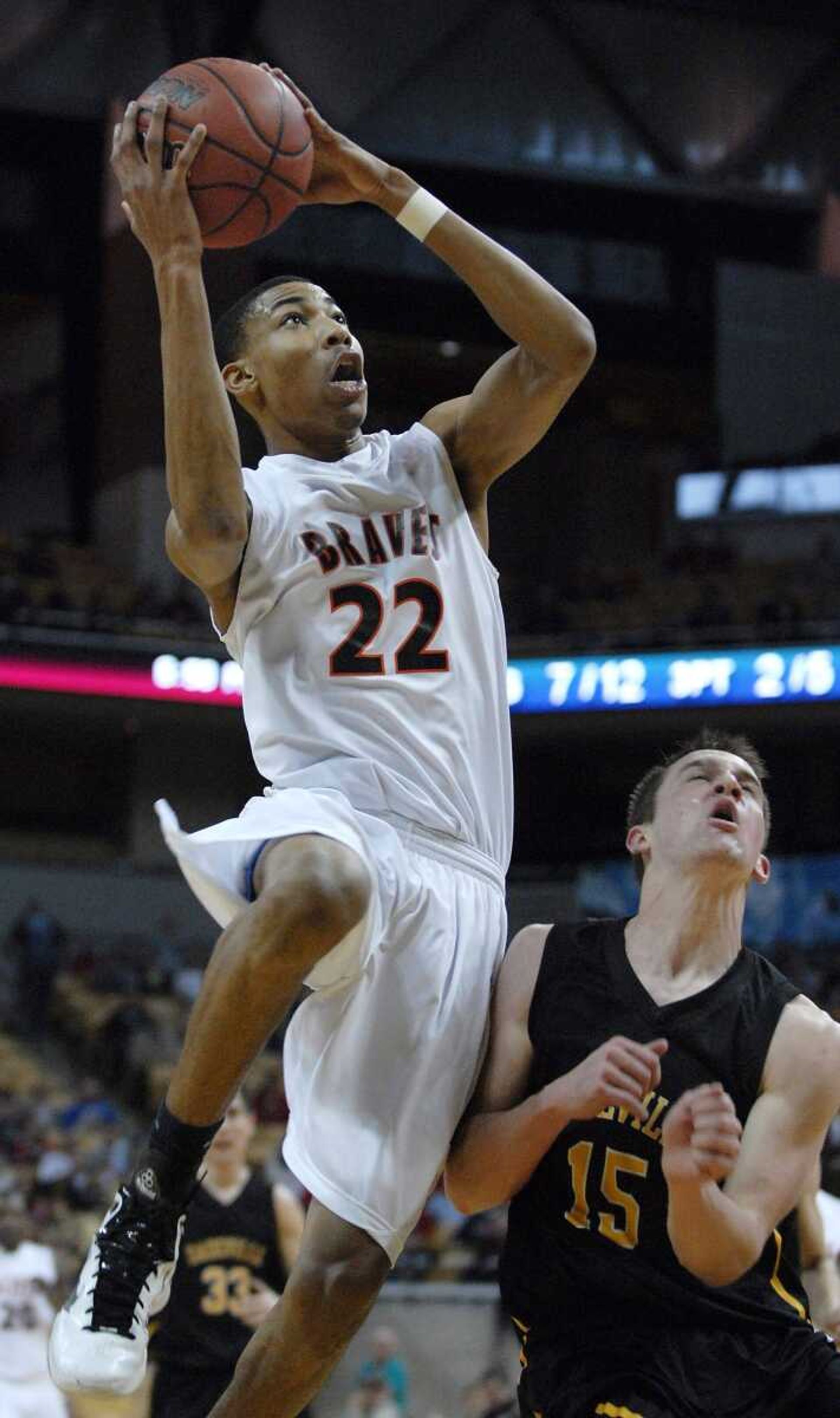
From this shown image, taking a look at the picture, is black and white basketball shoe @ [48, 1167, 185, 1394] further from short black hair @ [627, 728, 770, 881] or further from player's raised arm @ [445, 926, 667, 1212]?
short black hair @ [627, 728, 770, 881]

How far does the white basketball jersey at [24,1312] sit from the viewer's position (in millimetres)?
8422

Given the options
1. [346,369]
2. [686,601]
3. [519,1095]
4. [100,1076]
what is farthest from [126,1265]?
[686,601]

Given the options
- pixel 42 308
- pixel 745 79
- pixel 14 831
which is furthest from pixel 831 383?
pixel 14 831

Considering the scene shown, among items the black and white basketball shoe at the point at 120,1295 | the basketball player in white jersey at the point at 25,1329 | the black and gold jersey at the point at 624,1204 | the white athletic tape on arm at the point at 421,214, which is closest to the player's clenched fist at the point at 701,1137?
the black and gold jersey at the point at 624,1204

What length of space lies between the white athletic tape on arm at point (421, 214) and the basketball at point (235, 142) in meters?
0.25

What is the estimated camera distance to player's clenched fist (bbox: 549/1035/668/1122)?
3.37m

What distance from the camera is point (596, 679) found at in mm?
18578

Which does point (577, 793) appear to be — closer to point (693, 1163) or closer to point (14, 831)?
point (14, 831)

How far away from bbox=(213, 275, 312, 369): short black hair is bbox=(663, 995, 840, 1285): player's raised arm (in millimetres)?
1839

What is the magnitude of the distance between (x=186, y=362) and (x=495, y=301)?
2.36 ft

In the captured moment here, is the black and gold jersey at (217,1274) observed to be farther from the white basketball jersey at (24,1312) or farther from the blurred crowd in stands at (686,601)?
the blurred crowd in stands at (686,601)

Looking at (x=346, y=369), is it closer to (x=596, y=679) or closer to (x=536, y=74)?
(x=596, y=679)

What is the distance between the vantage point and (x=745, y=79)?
66.8 feet

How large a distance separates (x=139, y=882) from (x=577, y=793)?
5.36 metres
